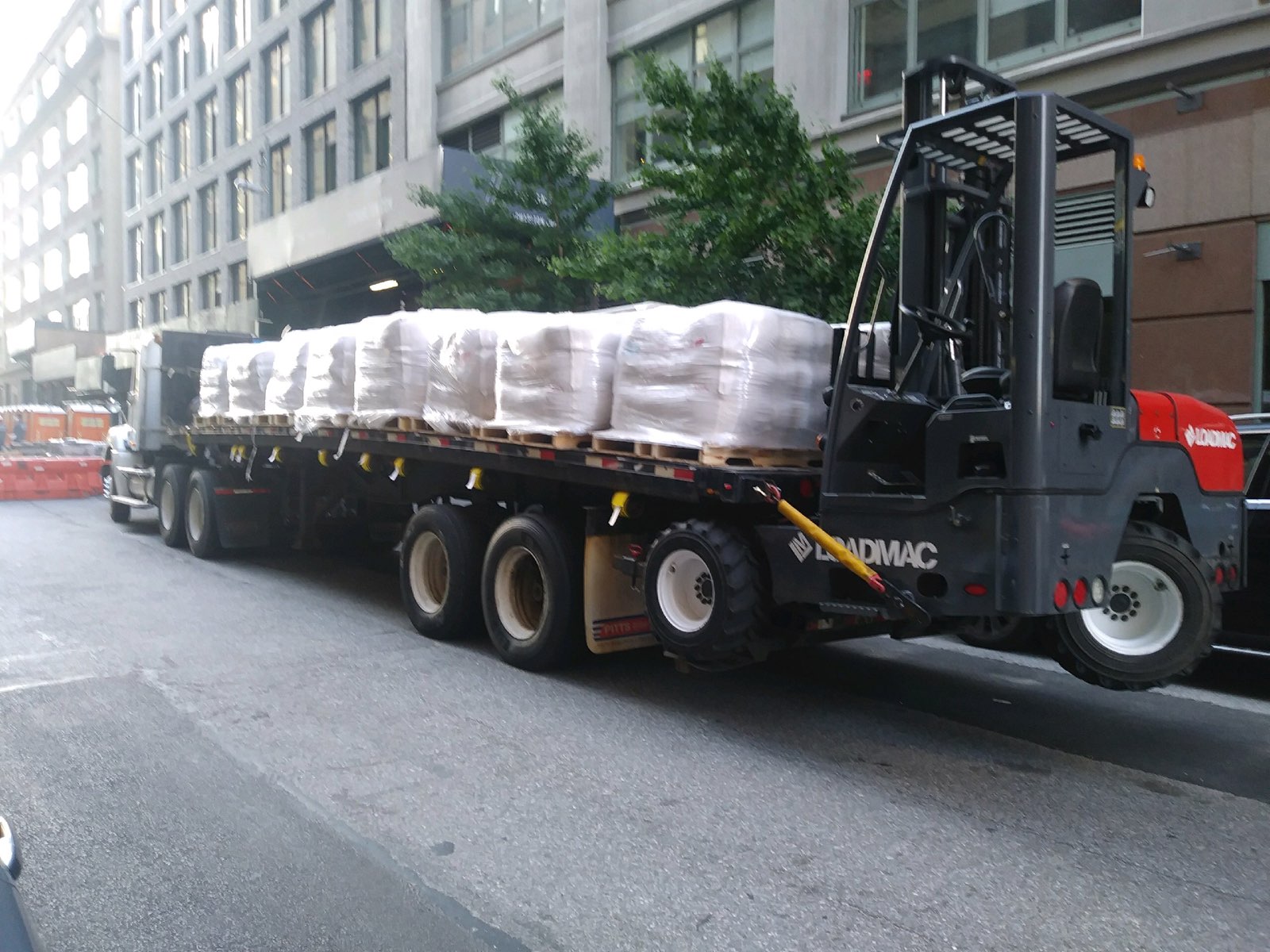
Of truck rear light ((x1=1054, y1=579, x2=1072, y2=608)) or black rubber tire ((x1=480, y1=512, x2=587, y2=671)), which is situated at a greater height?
truck rear light ((x1=1054, y1=579, x2=1072, y2=608))

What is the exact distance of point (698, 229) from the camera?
35.8ft

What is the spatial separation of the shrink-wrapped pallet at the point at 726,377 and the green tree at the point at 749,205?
3954 mm

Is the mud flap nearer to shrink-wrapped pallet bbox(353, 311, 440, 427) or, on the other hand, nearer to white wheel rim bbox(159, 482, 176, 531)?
shrink-wrapped pallet bbox(353, 311, 440, 427)

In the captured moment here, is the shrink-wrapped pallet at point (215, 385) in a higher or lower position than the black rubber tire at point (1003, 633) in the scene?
higher

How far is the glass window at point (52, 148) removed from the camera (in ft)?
210

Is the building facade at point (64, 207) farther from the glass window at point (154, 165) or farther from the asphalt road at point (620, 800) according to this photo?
the asphalt road at point (620, 800)

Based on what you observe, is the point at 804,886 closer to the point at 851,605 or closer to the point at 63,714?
the point at 851,605

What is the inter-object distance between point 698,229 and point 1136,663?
670cm

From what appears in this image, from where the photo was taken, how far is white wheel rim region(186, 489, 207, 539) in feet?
43.8

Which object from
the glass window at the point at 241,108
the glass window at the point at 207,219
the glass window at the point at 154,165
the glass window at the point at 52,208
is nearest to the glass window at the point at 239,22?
the glass window at the point at 241,108

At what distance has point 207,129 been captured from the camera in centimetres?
4178

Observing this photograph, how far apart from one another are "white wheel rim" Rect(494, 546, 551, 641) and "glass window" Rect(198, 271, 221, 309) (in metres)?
36.3

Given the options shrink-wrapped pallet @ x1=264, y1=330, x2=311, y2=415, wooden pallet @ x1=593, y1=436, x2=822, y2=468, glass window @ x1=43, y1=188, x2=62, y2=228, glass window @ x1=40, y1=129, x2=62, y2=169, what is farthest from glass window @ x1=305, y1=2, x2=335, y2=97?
glass window @ x1=40, y1=129, x2=62, y2=169

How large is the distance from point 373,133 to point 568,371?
946 inches
